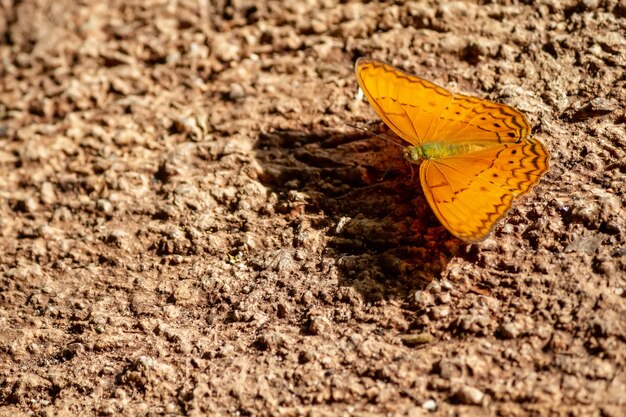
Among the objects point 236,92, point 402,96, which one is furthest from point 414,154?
point 236,92

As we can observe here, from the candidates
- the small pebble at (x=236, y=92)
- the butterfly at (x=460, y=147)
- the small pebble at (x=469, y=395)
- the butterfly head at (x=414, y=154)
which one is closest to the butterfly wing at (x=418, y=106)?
the butterfly at (x=460, y=147)

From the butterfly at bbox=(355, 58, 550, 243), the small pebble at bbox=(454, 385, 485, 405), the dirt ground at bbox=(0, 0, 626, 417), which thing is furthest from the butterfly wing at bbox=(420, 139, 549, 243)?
the small pebble at bbox=(454, 385, 485, 405)

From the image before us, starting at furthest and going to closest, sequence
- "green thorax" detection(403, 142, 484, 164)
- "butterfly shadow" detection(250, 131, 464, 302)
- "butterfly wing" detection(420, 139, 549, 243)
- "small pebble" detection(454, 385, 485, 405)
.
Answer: "green thorax" detection(403, 142, 484, 164) < "butterfly shadow" detection(250, 131, 464, 302) < "butterfly wing" detection(420, 139, 549, 243) < "small pebble" detection(454, 385, 485, 405)

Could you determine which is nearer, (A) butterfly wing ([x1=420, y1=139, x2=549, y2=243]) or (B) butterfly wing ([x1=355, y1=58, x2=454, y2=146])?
(A) butterfly wing ([x1=420, y1=139, x2=549, y2=243])

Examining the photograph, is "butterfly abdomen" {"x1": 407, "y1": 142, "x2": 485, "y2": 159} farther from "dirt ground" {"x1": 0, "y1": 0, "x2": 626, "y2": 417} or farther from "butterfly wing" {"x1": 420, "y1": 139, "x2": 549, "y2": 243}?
"dirt ground" {"x1": 0, "y1": 0, "x2": 626, "y2": 417}

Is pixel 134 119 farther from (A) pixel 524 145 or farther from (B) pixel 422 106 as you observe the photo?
(A) pixel 524 145

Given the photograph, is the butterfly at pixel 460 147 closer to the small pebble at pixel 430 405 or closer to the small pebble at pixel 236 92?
the small pebble at pixel 430 405

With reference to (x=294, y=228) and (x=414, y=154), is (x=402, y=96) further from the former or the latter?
(x=294, y=228)
